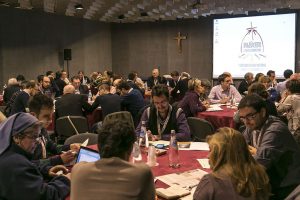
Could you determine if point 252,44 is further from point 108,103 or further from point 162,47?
point 108,103

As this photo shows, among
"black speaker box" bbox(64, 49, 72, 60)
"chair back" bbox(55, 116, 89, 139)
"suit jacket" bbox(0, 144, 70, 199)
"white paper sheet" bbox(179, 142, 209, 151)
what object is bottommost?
"chair back" bbox(55, 116, 89, 139)

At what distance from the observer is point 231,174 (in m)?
1.90

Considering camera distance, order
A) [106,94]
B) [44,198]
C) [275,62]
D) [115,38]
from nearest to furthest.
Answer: [44,198], [106,94], [275,62], [115,38]

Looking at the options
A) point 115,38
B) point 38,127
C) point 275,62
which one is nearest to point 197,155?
point 38,127

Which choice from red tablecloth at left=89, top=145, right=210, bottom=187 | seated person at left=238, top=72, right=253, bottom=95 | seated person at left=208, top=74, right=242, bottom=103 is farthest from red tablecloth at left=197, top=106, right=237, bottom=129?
seated person at left=238, top=72, right=253, bottom=95

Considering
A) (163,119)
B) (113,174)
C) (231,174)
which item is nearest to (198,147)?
(163,119)

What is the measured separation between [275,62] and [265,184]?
11398 mm

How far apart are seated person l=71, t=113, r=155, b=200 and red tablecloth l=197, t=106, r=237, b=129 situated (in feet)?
12.5

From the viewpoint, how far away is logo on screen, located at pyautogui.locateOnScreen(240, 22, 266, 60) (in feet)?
41.7

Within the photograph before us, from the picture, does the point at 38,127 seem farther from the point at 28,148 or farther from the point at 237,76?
the point at 237,76

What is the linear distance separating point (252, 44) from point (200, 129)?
891 centimetres

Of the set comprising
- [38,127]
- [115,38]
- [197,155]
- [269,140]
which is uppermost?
[115,38]

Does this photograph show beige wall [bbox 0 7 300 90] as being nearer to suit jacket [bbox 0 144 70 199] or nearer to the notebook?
the notebook

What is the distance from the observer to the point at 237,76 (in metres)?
13.3
